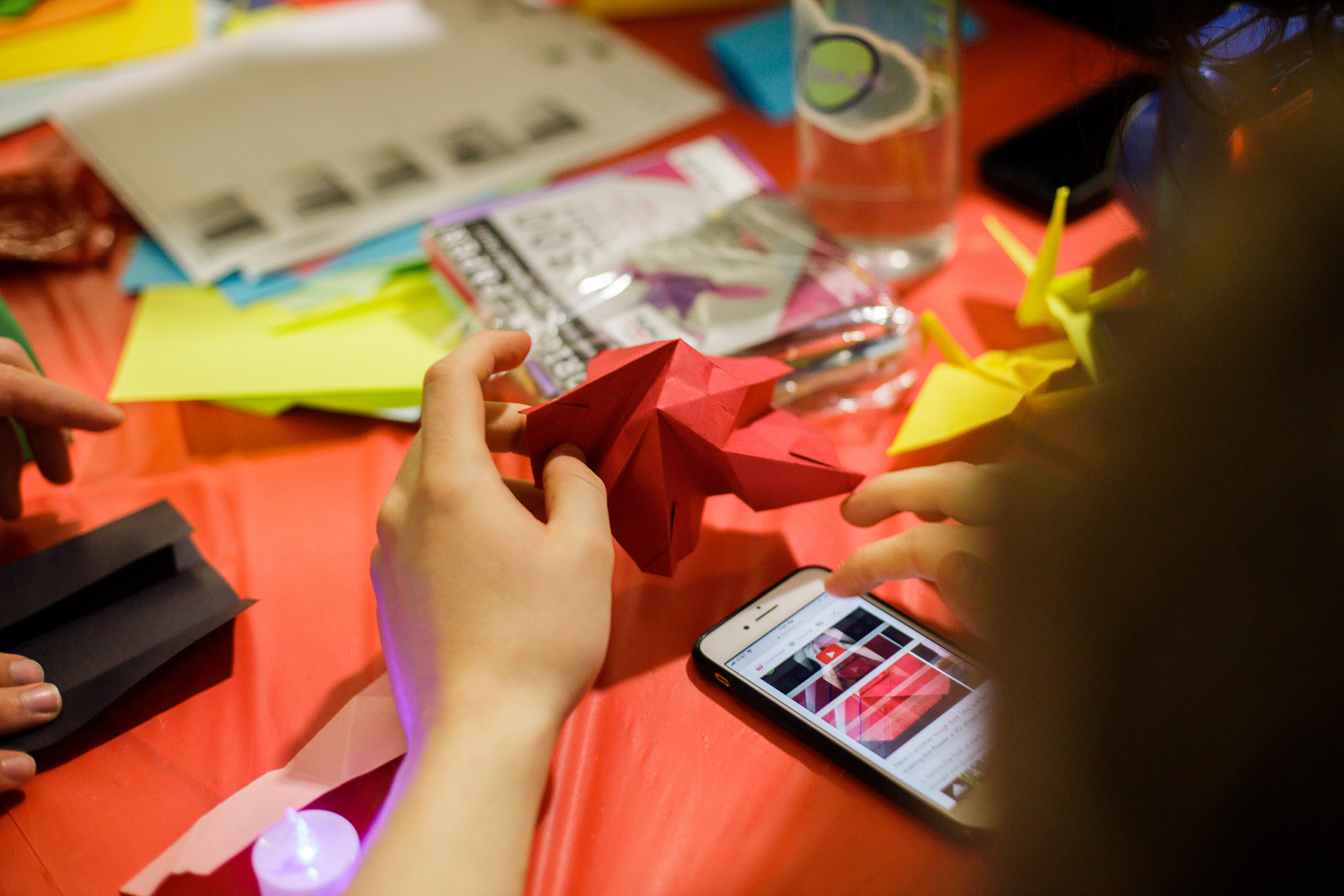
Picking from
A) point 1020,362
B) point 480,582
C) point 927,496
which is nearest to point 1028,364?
point 1020,362

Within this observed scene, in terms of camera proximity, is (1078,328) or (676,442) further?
(1078,328)

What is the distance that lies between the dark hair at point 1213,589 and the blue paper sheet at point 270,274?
1.92 feet

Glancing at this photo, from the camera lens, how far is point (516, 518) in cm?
38

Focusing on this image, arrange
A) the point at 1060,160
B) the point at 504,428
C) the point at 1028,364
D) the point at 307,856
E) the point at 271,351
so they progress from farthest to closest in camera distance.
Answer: the point at 1060,160 → the point at 271,351 → the point at 1028,364 → the point at 504,428 → the point at 307,856

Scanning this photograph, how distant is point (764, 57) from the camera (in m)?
0.92

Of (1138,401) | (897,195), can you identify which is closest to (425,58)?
(897,195)

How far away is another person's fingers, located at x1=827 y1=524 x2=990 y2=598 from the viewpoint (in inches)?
16.4

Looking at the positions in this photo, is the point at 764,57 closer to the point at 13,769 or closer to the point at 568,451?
the point at 568,451

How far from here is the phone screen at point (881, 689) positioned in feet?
1.27

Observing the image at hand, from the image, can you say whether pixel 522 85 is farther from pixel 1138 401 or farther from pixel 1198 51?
pixel 1138 401

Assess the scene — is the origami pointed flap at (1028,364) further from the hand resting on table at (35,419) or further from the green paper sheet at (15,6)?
the green paper sheet at (15,6)

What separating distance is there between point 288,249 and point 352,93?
0.25m

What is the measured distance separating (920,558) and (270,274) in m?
0.55

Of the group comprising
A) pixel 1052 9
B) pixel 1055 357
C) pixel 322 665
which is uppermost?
pixel 1052 9
